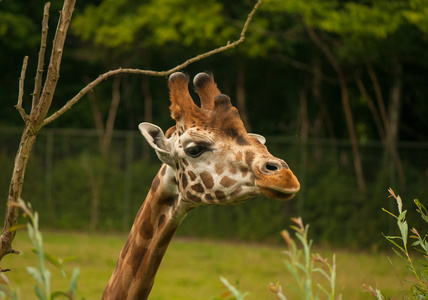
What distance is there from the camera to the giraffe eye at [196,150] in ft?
10.8

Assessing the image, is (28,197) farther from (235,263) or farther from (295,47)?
(295,47)

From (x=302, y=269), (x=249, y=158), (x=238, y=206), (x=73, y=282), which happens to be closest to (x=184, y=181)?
(x=249, y=158)

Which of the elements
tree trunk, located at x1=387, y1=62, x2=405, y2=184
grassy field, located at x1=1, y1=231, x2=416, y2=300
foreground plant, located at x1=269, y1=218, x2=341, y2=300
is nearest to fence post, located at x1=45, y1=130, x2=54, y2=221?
grassy field, located at x1=1, y1=231, x2=416, y2=300

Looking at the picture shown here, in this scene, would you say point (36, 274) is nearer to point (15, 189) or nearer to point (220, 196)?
point (15, 189)

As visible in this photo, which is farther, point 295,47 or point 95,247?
point 295,47

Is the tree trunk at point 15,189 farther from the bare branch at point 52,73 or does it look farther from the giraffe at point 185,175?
the giraffe at point 185,175

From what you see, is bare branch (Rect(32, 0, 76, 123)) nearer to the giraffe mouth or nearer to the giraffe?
the giraffe

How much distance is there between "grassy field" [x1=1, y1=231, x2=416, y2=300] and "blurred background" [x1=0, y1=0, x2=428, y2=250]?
820mm

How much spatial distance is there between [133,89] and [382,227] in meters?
9.63

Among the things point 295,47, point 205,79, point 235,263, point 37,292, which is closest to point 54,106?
point 295,47

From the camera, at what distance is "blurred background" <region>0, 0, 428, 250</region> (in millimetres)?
13328

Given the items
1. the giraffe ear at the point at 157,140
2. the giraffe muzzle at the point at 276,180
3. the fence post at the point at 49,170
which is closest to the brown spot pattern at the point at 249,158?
the giraffe muzzle at the point at 276,180

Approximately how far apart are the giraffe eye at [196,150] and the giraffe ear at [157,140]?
13cm

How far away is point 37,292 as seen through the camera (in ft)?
4.28
